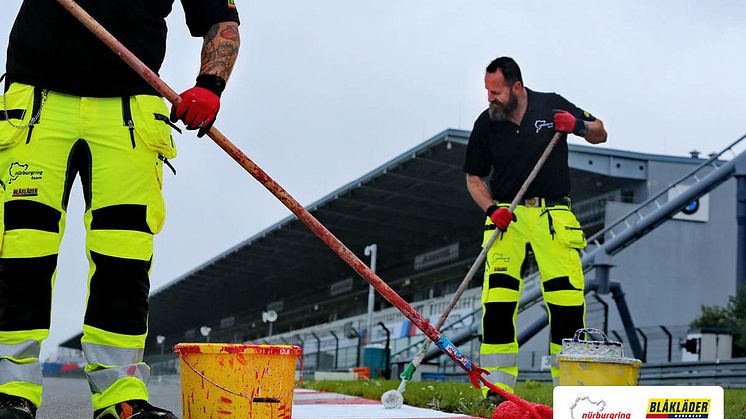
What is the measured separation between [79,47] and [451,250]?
117ft

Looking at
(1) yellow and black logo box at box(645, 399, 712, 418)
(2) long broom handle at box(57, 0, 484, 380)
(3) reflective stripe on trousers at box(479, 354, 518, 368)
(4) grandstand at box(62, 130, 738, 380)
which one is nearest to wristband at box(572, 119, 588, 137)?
(3) reflective stripe on trousers at box(479, 354, 518, 368)

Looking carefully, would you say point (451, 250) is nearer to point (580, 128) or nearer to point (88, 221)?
point (580, 128)

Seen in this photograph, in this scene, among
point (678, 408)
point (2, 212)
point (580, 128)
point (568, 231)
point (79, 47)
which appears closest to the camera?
point (678, 408)

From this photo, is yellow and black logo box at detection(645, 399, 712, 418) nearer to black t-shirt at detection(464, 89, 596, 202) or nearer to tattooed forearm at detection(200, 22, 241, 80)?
tattooed forearm at detection(200, 22, 241, 80)

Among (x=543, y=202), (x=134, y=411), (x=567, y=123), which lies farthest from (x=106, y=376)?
(x=567, y=123)

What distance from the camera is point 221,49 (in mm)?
3672

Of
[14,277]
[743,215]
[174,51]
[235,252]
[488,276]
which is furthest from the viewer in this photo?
[235,252]

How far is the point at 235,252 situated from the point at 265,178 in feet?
141

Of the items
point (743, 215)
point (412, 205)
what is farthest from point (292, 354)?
point (412, 205)

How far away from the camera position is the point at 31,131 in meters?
3.31

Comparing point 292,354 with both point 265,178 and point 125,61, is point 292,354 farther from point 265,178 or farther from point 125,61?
point 125,61

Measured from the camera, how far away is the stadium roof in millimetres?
28297

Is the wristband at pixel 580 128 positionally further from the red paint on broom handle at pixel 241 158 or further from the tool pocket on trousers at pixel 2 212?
the tool pocket on trousers at pixel 2 212

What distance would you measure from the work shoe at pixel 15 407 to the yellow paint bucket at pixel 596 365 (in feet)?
7.42
